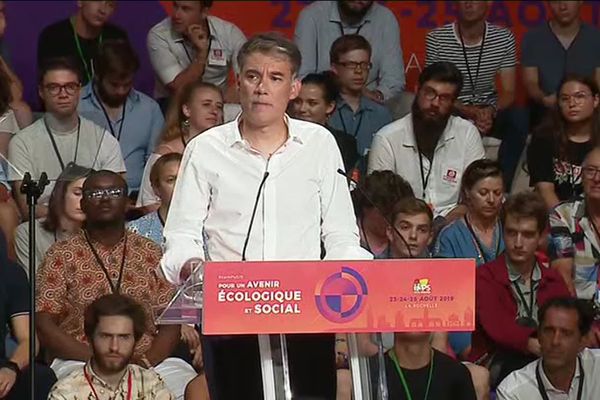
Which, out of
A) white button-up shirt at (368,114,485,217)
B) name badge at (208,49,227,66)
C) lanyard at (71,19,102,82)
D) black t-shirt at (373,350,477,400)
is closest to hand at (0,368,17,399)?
black t-shirt at (373,350,477,400)

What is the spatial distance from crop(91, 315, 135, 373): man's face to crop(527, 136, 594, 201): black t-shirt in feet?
8.30

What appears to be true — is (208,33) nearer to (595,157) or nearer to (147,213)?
(147,213)

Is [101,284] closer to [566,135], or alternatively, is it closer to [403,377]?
[403,377]

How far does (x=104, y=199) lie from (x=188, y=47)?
219 cm

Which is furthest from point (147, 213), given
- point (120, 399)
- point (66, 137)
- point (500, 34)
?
point (500, 34)

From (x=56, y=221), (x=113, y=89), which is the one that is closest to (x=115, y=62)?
(x=113, y=89)

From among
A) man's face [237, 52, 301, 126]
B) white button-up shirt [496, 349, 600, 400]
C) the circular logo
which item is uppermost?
man's face [237, 52, 301, 126]

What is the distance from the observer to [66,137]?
6629mm

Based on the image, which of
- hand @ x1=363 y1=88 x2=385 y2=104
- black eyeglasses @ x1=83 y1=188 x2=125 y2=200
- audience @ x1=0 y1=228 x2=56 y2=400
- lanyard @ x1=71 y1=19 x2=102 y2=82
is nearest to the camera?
audience @ x1=0 y1=228 x2=56 y2=400

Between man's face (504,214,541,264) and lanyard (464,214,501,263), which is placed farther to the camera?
lanyard (464,214,501,263)

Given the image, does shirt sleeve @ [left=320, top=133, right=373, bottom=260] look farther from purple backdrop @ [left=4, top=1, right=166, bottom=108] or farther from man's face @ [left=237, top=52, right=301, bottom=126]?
purple backdrop @ [left=4, top=1, right=166, bottom=108]

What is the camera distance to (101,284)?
5.86 m

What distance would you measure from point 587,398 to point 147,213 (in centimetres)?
204

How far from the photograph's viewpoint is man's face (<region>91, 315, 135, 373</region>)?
5.39 meters
